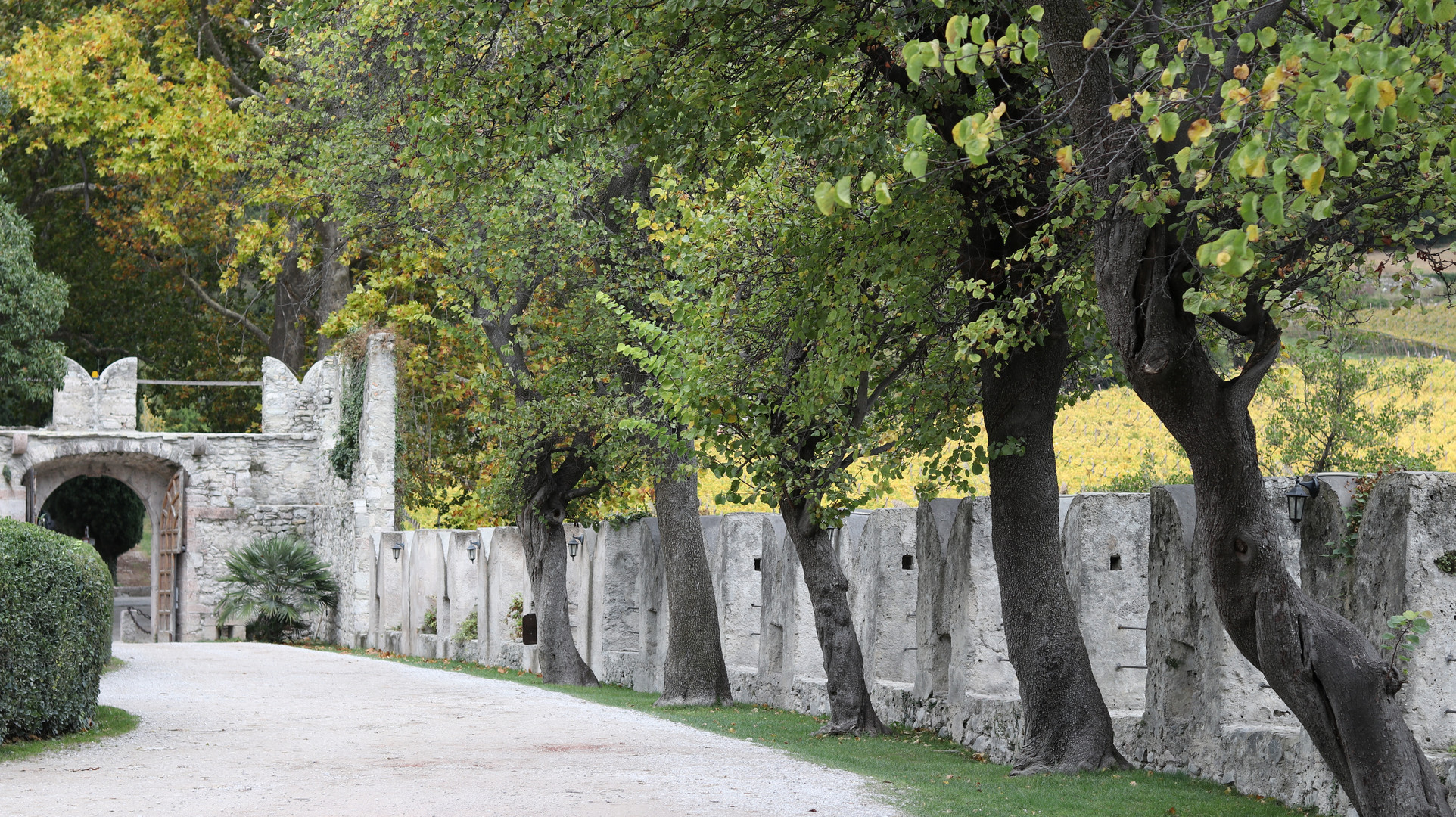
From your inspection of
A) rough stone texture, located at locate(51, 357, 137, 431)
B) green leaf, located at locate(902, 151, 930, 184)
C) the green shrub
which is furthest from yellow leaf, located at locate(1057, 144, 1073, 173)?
rough stone texture, located at locate(51, 357, 137, 431)

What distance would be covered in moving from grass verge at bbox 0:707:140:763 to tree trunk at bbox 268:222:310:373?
61.4 ft

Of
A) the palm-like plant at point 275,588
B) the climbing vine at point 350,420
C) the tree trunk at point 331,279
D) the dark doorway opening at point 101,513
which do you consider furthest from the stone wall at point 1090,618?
the dark doorway opening at point 101,513

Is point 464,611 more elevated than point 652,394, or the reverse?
point 652,394

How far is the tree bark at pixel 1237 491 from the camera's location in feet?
18.0

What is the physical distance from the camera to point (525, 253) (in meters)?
14.6

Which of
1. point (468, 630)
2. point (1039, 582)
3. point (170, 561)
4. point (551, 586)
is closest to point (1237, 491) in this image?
point (1039, 582)

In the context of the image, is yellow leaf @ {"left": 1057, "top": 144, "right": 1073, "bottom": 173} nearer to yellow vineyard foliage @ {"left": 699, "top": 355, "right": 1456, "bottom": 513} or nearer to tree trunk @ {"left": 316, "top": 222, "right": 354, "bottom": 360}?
yellow vineyard foliage @ {"left": 699, "top": 355, "right": 1456, "bottom": 513}

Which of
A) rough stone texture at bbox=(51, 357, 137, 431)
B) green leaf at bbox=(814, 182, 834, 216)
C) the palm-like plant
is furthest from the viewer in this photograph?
rough stone texture at bbox=(51, 357, 137, 431)

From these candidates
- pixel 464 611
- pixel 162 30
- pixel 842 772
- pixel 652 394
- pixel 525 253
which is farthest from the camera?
pixel 162 30

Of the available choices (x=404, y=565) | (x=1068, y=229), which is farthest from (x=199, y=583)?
(x=1068, y=229)

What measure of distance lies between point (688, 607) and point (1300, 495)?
765 cm

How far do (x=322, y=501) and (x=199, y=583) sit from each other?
265 centimetres

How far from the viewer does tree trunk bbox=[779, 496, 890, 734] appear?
11.4 metres

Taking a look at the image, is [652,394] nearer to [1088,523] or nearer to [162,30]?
[1088,523]
